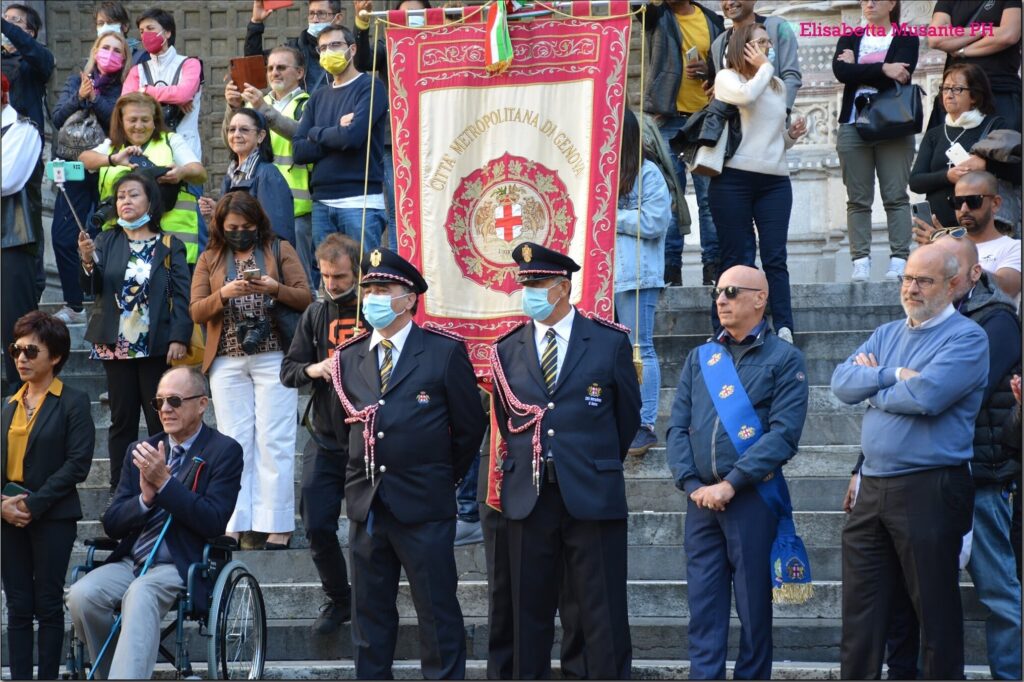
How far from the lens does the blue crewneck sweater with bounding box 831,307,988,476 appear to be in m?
6.74

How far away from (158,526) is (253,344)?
1.56 m

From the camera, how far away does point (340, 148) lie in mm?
10148

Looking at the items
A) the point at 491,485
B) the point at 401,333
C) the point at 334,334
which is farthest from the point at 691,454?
the point at 334,334

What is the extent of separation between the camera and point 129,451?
756 cm

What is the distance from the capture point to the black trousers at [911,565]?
6.74 meters

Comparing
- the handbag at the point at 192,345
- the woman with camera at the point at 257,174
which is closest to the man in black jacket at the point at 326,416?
the handbag at the point at 192,345

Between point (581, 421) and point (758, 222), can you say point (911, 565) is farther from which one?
point (758, 222)

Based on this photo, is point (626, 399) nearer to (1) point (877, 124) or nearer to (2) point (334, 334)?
(2) point (334, 334)

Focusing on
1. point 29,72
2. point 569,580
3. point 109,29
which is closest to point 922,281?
point 569,580

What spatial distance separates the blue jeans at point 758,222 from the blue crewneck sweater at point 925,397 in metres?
2.71

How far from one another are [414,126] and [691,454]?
224 centimetres

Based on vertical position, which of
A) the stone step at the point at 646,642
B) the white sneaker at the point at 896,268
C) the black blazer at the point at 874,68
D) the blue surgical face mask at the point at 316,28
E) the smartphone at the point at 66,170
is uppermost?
the blue surgical face mask at the point at 316,28

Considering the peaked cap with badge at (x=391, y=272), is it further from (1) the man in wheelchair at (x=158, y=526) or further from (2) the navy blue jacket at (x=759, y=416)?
(2) the navy blue jacket at (x=759, y=416)

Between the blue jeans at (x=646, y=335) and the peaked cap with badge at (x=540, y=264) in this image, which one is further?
the blue jeans at (x=646, y=335)
